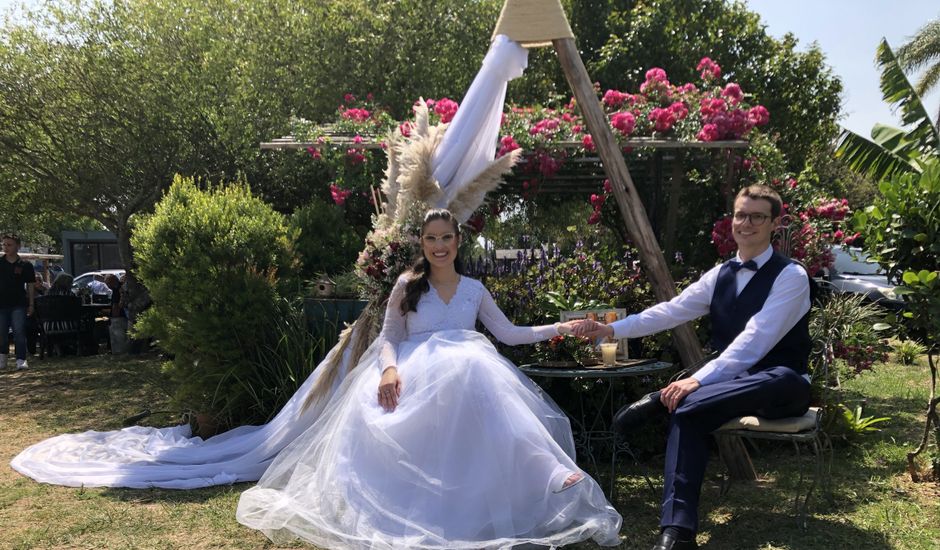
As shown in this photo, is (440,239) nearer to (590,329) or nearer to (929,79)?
(590,329)

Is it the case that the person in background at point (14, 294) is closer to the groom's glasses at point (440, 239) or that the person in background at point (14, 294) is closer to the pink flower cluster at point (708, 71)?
the groom's glasses at point (440, 239)

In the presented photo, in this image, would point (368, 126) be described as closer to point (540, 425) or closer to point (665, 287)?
point (665, 287)

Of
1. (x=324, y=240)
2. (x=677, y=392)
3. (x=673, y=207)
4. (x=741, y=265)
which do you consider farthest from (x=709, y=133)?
(x=324, y=240)

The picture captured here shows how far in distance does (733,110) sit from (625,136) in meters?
1.04

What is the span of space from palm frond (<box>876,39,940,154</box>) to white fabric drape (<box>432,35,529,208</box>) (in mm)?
8765

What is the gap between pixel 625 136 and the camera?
22.9 ft

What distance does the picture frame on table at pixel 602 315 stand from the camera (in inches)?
177

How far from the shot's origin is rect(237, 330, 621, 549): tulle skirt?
3398 millimetres

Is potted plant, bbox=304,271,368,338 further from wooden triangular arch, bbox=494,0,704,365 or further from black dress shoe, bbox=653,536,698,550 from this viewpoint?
black dress shoe, bbox=653,536,698,550

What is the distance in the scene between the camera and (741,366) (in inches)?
142

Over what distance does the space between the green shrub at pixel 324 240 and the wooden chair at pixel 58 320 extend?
19.2 ft

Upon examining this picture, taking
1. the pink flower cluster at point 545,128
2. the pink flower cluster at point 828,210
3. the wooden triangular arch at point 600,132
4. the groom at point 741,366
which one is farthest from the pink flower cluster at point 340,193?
the groom at point 741,366

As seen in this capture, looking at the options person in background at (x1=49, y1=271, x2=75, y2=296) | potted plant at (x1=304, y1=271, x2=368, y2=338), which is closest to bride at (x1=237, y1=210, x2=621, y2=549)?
potted plant at (x1=304, y1=271, x2=368, y2=338)

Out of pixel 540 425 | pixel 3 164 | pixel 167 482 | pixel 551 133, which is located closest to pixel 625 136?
pixel 551 133
